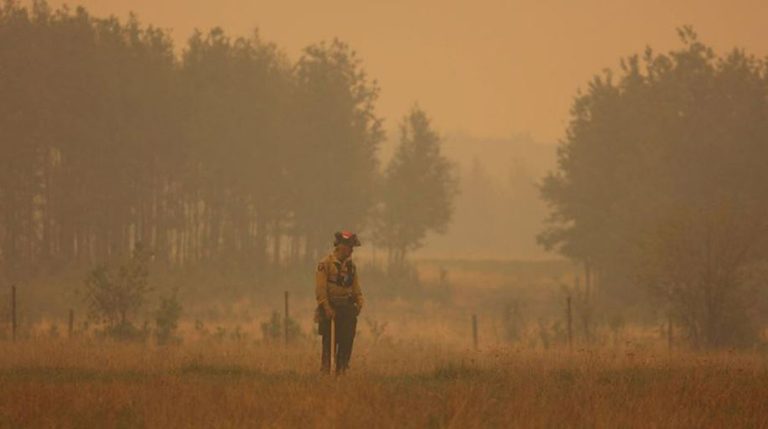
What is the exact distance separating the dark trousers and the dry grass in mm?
554

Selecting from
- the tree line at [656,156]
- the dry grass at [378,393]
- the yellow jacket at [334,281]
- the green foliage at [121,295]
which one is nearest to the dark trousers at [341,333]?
the yellow jacket at [334,281]

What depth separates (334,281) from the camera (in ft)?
51.6

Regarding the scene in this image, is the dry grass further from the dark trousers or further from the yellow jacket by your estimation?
the yellow jacket

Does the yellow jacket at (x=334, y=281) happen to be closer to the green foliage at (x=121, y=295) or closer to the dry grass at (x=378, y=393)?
A: the dry grass at (x=378, y=393)

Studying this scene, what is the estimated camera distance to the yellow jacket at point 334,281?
15586mm

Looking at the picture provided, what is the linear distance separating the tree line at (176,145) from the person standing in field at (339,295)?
35.5 meters

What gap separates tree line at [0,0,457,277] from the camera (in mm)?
48750

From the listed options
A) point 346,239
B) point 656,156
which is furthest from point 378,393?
point 656,156

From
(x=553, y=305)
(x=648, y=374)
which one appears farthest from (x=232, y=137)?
(x=648, y=374)

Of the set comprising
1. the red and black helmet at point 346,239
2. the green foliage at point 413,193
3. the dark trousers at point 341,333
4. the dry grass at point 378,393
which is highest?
→ the green foliage at point 413,193

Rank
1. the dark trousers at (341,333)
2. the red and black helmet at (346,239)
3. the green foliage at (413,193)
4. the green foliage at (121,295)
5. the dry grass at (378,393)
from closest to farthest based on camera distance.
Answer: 1. the dry grass at (378,393)
2. the red and black helmet at (346,239)
3. the dark trousers at (341,333)
4. the green foliage at (121,295)
5. the green foliage at (413,193)

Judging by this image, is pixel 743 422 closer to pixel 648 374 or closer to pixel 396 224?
pixel 648 374

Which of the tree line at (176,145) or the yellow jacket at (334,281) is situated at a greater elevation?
the tree line at (176,145)

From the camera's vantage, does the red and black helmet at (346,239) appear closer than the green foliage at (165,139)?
Yes
